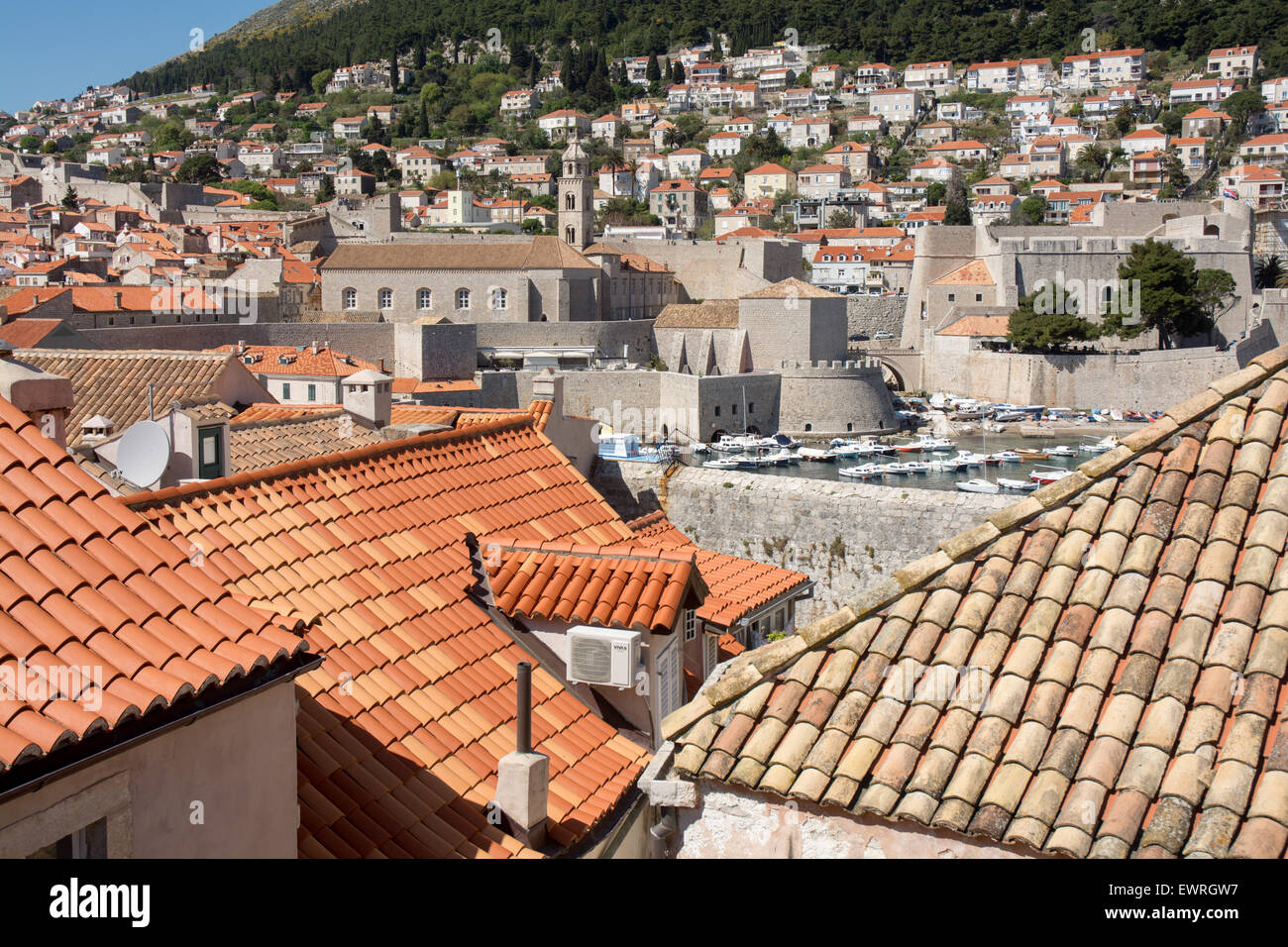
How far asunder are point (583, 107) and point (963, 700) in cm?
11428

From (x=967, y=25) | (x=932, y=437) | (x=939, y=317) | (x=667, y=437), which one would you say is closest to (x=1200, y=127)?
(x=967, y=25)

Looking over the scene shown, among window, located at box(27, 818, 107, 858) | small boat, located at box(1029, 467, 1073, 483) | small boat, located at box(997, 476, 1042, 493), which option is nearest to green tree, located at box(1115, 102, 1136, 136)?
small boat, located at box(1029, 467, 1073, 483)

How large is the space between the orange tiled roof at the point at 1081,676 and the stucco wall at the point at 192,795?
37.7 inches

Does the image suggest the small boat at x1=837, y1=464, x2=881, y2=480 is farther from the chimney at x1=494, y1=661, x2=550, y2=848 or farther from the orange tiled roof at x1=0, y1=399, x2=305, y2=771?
the orange tiled roof at x1=0, y1=399, x2=305, y2=771

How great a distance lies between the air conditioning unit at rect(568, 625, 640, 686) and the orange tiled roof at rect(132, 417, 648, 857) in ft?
0.63

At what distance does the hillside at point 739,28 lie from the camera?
108500mm

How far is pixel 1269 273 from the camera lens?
184ft

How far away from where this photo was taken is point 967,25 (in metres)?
118

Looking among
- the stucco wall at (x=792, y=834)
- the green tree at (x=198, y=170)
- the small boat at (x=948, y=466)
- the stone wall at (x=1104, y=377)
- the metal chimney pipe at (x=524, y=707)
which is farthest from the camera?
the green tree at (x=198, y=170)

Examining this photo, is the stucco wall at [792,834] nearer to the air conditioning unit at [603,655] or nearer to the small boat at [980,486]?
the air conditioning unit at [603,655]

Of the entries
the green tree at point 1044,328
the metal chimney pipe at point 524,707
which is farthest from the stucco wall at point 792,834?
the green tree at point 1044,328

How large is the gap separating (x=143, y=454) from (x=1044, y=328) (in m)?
43.5

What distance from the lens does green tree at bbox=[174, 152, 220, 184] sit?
8356 cm

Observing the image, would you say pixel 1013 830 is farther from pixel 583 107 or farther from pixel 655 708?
pixel 583 107
